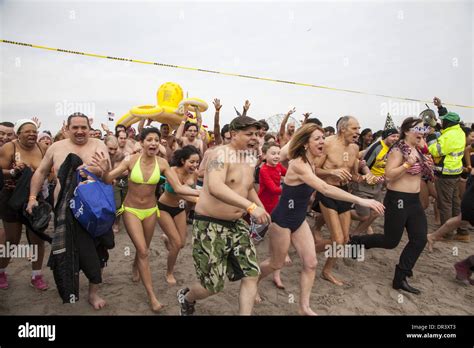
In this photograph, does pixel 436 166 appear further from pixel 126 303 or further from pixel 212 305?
pixel 126 303

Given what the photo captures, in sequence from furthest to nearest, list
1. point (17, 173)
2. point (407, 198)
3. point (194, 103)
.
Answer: point (194, 103), point (407, 198), point (17, 173)

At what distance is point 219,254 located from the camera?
2.94m

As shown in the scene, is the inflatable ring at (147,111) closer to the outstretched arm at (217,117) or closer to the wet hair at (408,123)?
the outstretched arm at (217,117)

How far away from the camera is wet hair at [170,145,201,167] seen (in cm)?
451

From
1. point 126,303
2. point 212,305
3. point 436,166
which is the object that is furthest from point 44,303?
point 436,166

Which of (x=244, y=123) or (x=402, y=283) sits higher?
(x=244, y=123)

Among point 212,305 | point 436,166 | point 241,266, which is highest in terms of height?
point 436,166

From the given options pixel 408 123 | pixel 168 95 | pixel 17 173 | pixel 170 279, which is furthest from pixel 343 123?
pixel 168 95

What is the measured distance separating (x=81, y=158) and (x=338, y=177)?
3.22 m

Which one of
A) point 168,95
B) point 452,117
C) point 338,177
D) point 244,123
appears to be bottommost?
point 338,177

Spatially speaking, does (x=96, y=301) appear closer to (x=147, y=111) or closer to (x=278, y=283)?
(x=278, y=283)

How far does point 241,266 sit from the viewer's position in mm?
2949

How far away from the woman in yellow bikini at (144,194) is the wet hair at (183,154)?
1.88 ft
